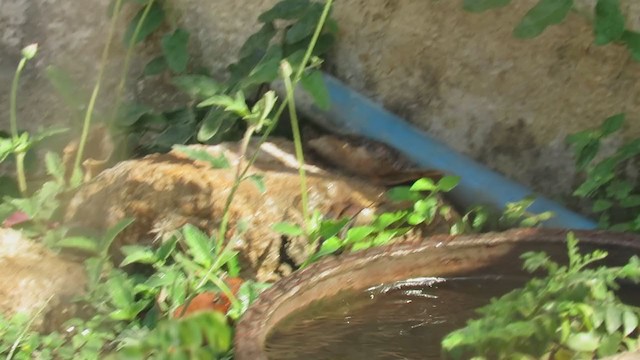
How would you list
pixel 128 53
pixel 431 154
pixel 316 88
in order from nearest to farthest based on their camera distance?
pixel 316 88 < pixel 431 154 < pixel 128 53

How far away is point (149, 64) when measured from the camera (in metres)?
3.25

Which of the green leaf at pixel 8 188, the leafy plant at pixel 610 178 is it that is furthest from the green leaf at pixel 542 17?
the green leaf at pixel 8 188

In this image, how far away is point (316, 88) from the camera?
271 centimetres

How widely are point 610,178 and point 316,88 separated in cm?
75

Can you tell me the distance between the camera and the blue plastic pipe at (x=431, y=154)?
2676mm

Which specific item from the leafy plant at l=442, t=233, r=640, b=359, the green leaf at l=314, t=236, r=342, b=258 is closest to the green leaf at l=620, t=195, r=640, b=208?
the green leaf at l=314, t=236, r=342, b=258

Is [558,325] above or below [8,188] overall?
above

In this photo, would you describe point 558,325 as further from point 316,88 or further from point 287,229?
point 316,88

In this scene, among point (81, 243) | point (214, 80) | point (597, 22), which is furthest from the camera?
point (214, 80)

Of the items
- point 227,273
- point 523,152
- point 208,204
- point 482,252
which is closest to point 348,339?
point 482,252

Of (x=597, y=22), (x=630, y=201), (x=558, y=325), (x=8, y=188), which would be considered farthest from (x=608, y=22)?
(x=8, y=188)

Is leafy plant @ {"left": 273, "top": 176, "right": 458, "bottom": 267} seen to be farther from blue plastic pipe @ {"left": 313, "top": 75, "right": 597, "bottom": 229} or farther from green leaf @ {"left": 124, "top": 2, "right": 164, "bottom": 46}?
green leaf @ {"left": 124, "top": 2, "right": 164, "bottom": 46}

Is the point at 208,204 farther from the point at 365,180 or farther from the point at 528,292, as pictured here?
the point at 528,292

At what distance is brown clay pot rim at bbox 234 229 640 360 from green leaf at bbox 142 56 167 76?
1.41 metres
